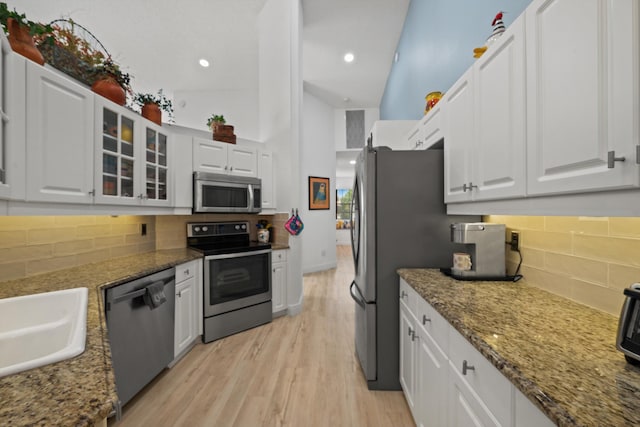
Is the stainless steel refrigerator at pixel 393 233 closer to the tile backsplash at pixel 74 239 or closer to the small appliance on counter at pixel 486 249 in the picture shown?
the small appliance on counter at pixel 486 249

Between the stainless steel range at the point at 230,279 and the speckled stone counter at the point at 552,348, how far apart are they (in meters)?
1.97

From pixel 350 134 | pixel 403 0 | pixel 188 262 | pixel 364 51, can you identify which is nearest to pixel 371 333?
pixel 188 262

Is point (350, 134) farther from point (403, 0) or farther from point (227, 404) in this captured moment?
point (227, 404)

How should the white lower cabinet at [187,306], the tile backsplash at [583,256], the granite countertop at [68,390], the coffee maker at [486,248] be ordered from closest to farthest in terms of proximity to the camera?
the granite countertop at [68,390], the tile backsplash at [583,256], the coffee maker at [486,248], the white lower cabinet at [187,306]

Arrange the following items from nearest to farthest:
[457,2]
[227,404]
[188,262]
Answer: [227,404] < [457,2] < [188,262]

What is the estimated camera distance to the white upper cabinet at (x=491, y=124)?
102 centimetres

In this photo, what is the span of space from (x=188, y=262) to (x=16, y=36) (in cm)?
174

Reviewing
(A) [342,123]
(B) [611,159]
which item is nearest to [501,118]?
(B) [611,159]

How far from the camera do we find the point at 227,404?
1.78m

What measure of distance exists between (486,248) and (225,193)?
244 centimetres

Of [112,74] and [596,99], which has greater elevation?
[112,74]

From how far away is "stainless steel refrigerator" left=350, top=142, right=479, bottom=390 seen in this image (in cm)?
186

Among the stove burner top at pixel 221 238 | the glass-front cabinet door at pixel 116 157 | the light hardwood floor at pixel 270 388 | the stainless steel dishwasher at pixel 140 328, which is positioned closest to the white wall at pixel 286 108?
the stove burner top at pixel 221 238

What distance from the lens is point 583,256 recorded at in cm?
110
